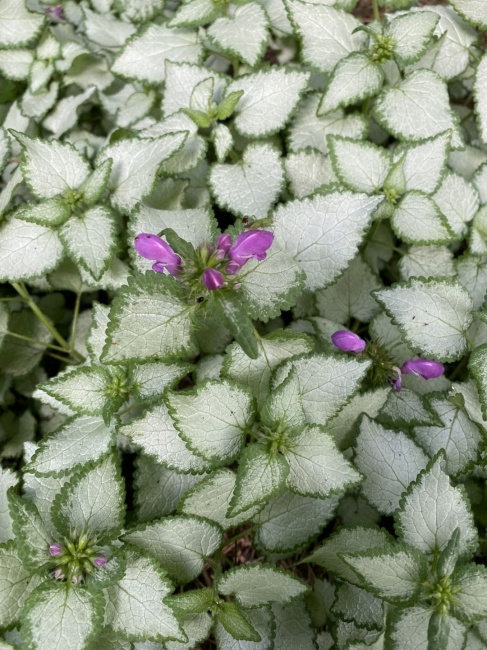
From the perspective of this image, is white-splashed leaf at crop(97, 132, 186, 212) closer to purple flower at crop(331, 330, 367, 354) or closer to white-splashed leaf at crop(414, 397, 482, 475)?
purple flower at crop(331, 330, 367, 354)

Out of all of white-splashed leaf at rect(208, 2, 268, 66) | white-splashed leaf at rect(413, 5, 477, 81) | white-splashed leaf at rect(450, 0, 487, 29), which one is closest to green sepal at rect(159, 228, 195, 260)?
white-splashed leaf at rect(208, 2, 268, 66)

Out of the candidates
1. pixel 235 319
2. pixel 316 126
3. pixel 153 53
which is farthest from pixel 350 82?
pixel 235 319

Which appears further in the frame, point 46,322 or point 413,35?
point 46,322

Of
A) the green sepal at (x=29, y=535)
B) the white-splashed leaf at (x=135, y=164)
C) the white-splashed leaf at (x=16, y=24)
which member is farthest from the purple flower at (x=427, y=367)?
the white-splashed leaf at (x=16, y=24)

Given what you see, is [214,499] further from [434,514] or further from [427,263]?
[427,263]

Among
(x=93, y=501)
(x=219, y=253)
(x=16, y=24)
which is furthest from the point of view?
(x=16, y=24)

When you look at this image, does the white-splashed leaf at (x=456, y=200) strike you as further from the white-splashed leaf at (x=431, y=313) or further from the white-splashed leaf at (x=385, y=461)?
the white-splashed leaf at (x=385, y=461)
